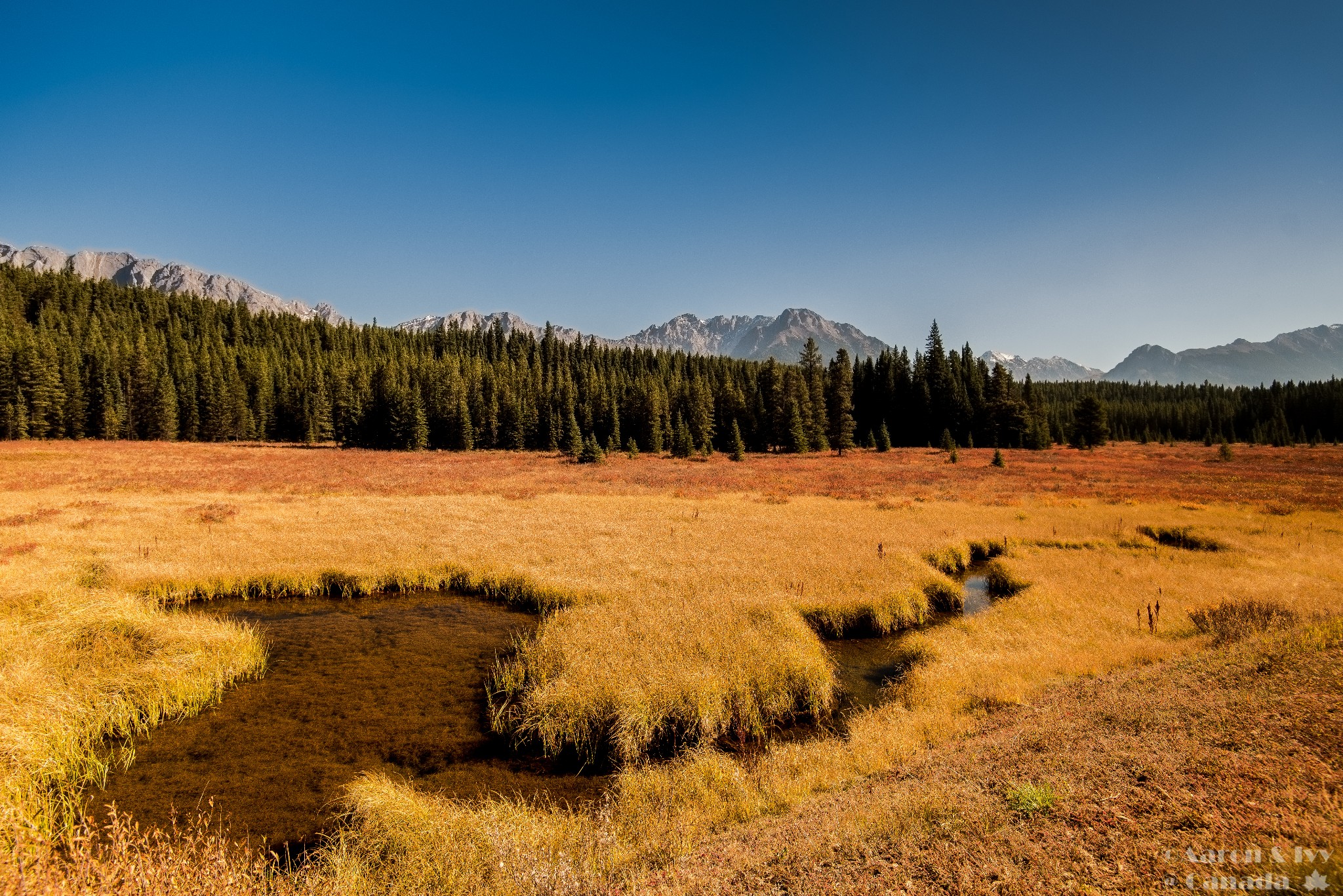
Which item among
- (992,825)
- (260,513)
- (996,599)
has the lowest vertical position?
(996,599)

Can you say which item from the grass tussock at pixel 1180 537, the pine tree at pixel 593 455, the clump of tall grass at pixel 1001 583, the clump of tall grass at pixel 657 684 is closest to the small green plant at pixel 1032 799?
the clump of tall grass at pixel 657 684

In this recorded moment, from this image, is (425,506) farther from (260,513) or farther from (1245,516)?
(1245,516)

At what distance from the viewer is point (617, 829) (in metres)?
7.89

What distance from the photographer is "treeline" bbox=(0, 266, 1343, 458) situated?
87.6 meters

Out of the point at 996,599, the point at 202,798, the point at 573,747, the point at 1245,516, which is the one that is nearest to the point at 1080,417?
the point at 1245,516

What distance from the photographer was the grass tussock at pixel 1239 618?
43.8ft

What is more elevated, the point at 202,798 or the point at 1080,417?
the point at 1080,417

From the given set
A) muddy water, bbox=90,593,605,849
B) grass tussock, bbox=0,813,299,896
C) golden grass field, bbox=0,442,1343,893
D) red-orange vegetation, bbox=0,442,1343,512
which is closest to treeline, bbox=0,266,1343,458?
red-orange vegetation, bbox=0,442,1343,512

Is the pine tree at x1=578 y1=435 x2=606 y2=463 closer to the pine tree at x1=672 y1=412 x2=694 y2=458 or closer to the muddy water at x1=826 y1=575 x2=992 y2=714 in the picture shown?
the pine tree at x1=672 y1=412 x2=694 y2=458

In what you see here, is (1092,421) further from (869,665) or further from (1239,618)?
(869,665)

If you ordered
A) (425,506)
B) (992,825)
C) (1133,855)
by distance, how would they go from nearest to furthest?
(1133,855)
(992,825)
(425,506)

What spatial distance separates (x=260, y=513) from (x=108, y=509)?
8.19 m

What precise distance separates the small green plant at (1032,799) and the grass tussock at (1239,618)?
1118 cm

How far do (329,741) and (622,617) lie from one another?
7.65m
